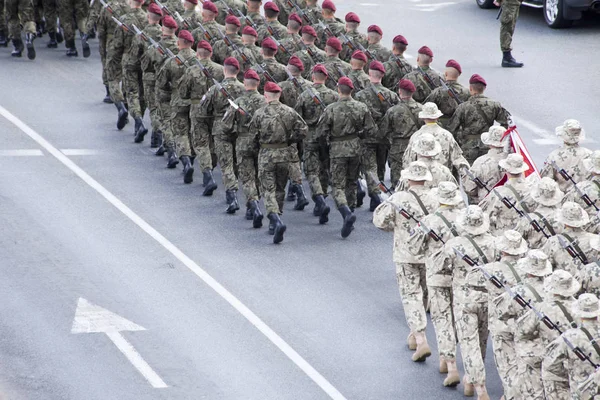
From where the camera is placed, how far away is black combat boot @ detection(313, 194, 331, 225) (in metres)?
18.6

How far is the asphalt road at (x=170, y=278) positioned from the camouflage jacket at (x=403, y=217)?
1043 mm

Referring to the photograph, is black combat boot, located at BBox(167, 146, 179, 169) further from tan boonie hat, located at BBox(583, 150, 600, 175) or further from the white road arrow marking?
tan boonie hat, located at BBox(583, 150, 600, 175)

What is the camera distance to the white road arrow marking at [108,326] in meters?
14.6

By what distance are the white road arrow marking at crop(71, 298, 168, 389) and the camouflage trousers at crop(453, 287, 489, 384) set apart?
10.2 ft

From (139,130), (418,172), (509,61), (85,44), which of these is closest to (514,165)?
(418,172)

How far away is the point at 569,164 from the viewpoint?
1684 cm

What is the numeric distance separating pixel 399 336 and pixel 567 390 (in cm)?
319

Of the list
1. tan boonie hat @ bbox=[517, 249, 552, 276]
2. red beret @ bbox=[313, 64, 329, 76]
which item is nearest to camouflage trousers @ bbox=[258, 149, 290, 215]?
red beret @ bbox=[313, 64, 329, 76]

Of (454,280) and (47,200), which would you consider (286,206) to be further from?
(454,280)

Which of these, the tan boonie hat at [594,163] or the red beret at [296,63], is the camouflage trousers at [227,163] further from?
the tan boonie hat at [594,163]

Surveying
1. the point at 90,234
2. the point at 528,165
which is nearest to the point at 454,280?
the point at 528,165

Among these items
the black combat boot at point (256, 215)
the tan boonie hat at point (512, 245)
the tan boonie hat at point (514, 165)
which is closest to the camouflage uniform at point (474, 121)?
the black combat boot at point (256, 215)

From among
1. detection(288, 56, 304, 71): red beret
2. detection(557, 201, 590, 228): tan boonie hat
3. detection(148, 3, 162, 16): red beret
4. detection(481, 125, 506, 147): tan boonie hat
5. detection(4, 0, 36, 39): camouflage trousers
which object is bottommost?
detection(4, 0, 36, 39): camouflage trousers

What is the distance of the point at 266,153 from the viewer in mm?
18000
